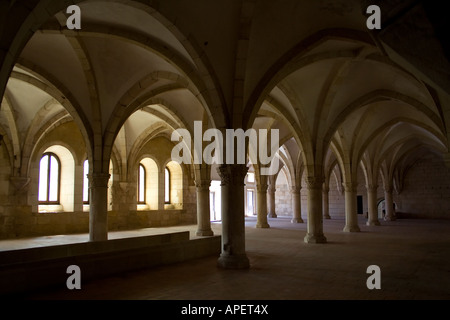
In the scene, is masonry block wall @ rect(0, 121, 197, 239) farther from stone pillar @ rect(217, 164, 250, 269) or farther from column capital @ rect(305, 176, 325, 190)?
stone pillar @ rect(217, 164, 250, 269)

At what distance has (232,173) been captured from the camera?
652 cm

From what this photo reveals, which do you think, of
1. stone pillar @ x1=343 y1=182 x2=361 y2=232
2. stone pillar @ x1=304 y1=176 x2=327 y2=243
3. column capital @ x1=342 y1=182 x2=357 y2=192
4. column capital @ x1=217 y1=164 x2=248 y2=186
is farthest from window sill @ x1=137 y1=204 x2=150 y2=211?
column capital @ x1=217 y1=164 x2=248 y2=186

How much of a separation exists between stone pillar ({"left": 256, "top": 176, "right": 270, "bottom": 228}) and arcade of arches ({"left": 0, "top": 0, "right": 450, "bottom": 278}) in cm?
7

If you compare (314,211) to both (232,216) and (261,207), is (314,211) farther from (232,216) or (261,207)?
(261,207)

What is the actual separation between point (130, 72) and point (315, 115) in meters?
5.30

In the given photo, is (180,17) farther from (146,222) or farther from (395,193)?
(395,193)

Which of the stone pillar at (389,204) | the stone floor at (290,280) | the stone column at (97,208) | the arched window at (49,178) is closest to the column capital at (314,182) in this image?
the stone floor at (290,280)

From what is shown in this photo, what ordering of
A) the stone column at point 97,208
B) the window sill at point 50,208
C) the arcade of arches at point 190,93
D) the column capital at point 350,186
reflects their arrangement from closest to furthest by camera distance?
the arcade of arches at point 190,93 → the stone column at point 97,208 → the column capital at point 350,186 → the window sill at point 50,208

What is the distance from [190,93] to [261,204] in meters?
6.79

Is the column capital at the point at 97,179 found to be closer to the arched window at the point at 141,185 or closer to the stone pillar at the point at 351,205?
the arched window at the point at 141,185

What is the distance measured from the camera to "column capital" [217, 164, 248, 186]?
6.50 m

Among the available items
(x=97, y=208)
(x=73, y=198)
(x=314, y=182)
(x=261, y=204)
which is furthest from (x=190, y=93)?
(x=73, y=198)

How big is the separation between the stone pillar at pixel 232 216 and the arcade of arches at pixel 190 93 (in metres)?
0.03

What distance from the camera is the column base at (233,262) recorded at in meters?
6.41
